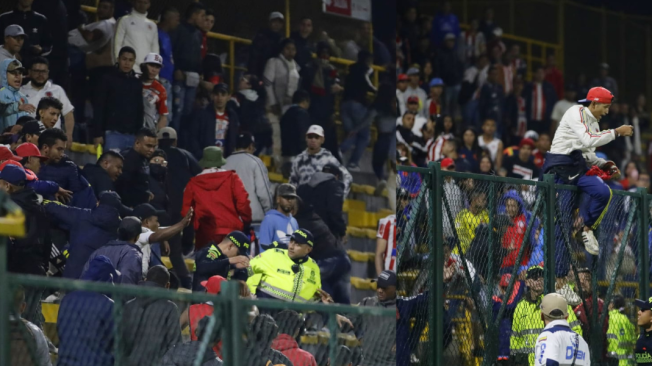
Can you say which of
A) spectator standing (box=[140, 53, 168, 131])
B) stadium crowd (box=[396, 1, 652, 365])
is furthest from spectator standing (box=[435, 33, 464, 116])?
spectator standing (box=[140, 53, 168, 131])

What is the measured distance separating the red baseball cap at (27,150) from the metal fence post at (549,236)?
4532 mm

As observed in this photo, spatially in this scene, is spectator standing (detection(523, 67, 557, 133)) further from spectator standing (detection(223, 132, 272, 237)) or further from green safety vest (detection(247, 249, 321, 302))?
green safety vest (detection(247, 249, 321, 302))

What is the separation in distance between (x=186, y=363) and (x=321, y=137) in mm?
5984

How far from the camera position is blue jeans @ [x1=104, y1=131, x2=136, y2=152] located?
10.8 metres

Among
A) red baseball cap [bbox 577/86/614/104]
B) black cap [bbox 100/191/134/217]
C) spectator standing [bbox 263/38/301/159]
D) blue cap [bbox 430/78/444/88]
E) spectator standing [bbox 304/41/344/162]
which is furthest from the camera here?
blue cap [bbox 430/78/444/88]

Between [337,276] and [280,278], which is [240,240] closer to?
[280,278]

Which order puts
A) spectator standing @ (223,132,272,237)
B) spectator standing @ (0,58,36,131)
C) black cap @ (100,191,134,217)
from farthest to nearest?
spectator standing @ (223,132,272,237), spectator standing @ (0,58,36,131), black cap @ (100,191,134,217)

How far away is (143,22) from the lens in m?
11.1

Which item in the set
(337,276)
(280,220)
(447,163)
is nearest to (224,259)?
(280,220)

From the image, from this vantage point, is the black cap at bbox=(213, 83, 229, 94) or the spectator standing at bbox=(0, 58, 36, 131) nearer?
the spectator standing at bbox=(0, 58, 36, 131)

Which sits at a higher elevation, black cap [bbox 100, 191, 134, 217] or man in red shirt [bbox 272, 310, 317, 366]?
black cap [bbox 100, 191, 134, 217]

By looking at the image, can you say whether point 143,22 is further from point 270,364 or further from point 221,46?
point 270,364

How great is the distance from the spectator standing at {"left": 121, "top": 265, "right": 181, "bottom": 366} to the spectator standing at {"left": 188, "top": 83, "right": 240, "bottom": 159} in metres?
4.72

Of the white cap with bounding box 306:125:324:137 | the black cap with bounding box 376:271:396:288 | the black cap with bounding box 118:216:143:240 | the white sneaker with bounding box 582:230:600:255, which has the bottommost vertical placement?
the black cap with bounding box 376:271:396:288
